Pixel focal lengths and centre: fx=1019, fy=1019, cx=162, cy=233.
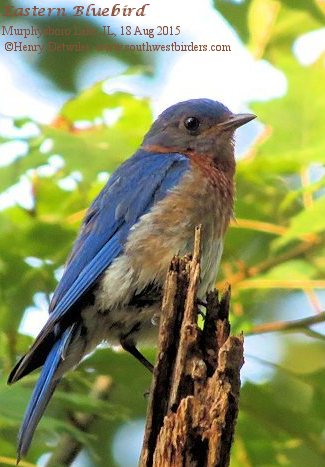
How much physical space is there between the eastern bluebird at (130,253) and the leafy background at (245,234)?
110mm

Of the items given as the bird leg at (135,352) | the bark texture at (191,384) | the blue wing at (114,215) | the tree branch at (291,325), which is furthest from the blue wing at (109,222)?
the bark texture at (191,384)

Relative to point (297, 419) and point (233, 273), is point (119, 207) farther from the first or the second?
point (297, 419)

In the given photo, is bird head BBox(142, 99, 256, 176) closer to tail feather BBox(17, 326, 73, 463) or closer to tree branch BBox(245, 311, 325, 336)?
tree branch BBox(245, 311, 325, 336)

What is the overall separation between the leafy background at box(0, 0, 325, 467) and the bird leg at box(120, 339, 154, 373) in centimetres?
6

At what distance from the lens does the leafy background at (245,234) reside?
16.0ft

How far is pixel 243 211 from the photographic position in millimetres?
5297

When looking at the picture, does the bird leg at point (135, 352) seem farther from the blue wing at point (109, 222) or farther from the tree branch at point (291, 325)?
the tree branch at point (291, 325)

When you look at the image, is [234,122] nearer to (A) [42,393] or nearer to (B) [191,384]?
(A) [42,393]

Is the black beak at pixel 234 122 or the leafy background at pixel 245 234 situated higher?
the black beak at pixel 234 122

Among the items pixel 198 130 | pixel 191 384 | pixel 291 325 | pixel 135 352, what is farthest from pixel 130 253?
pixel 191 384

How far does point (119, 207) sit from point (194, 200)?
43 cm

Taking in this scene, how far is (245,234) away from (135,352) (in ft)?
2.85

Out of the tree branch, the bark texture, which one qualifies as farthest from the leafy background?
the bark texture

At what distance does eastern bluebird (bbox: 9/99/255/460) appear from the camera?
16.6ft
